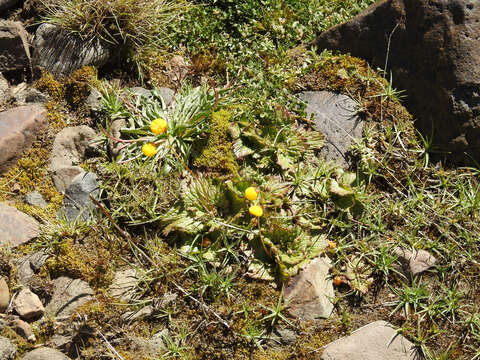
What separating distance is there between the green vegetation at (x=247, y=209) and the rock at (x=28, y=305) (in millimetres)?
219

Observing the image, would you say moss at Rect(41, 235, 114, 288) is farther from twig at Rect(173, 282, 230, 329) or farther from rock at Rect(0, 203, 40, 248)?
twig at Rect(173, 282, 230, 329)

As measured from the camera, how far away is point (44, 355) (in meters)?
3.57

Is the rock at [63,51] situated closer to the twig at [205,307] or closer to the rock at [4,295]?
the rock at [4,295]

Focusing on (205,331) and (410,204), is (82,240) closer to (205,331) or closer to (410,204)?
(205,331)

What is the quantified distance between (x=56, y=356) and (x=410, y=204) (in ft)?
10.8

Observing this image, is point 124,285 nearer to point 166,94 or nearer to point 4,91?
point 166,94

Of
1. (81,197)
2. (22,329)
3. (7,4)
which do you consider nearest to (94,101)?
(81,197)

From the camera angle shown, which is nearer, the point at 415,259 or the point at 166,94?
the point at 415,259

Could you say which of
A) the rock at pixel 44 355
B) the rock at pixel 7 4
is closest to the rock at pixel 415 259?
the rock at pixel 44 355

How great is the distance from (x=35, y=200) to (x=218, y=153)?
1728 mm

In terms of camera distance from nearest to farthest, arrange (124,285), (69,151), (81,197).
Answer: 1. (124,285)
2. (81,197)
3. (69,151)

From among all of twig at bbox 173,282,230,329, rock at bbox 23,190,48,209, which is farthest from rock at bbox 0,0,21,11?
twig at bbox 173,282,230,329

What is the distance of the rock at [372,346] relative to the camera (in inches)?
145

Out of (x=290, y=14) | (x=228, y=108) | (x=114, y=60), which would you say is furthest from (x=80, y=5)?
(x=290, y=14)
